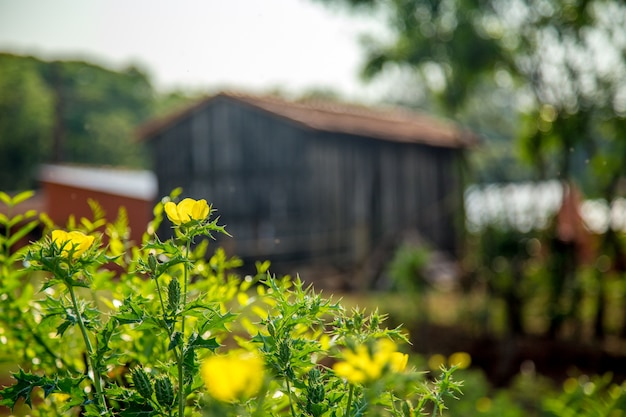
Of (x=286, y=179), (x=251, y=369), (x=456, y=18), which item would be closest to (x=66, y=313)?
(x=251, y=369)

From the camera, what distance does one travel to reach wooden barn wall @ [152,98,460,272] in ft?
31.9

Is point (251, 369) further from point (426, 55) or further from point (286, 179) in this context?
point (286, 179)

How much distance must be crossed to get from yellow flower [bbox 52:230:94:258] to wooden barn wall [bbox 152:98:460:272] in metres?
8.80

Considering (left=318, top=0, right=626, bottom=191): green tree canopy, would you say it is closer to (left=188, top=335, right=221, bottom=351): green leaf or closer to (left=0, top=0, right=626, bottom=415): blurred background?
(left=0, top=0, right=626, bottom=415): blurred background

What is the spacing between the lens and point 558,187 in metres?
5.36

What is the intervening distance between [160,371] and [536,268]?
4.93m

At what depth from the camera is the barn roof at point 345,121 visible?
8.70 meters

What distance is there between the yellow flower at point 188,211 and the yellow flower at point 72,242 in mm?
74

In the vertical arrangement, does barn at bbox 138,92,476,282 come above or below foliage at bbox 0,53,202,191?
below

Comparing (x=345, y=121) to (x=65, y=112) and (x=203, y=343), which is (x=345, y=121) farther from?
(x=203, y=343)

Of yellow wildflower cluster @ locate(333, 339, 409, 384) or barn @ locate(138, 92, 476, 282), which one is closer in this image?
yellow wildflower cluster @ locate(333, 339, 409, 384)

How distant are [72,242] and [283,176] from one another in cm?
933

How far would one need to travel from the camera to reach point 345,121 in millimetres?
9477

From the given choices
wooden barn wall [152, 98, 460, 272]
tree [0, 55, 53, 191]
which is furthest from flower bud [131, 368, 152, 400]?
wooden barn wall [152, 98, 460, 272]
